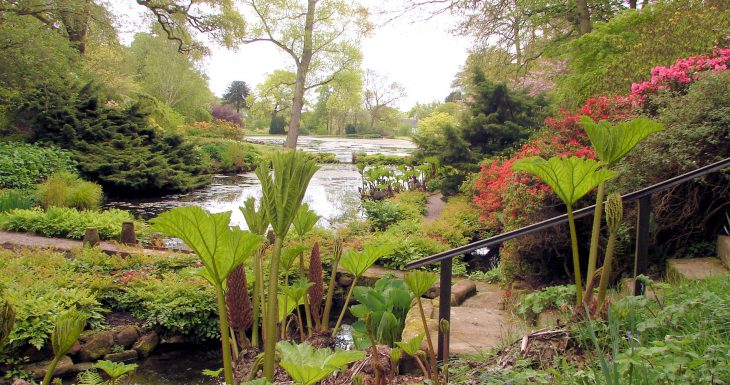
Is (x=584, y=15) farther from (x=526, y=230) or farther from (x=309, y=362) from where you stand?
(x=309, y=362)

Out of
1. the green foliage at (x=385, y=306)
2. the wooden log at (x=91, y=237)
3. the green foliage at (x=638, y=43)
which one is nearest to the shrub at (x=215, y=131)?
the wooden log at (x=91, y=237)

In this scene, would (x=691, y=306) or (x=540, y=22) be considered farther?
(x=540, y=22)

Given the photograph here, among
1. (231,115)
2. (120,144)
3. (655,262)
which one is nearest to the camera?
(655,262)

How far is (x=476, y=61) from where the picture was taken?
539 inches

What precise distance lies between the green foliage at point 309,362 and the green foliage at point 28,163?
395 inches

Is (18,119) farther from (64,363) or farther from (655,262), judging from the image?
(655,262)

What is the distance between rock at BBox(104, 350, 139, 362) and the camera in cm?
379

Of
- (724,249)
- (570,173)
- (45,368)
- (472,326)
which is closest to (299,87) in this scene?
(45,368)

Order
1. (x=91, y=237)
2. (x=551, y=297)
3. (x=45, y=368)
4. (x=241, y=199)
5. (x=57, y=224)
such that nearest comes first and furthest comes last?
(x=551, y=297) → (x=45, y=368) → (x=91, y=237) → (x=57, y=224) → (x=241, y=199)

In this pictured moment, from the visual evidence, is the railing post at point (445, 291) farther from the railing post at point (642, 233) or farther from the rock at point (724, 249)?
the rock at point (724, 249)

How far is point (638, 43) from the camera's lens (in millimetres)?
7016

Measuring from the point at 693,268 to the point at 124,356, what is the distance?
401 cm

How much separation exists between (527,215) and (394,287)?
2.30 meters

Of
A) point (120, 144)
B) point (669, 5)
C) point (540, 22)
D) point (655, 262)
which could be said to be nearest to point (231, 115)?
point (120, 144)
